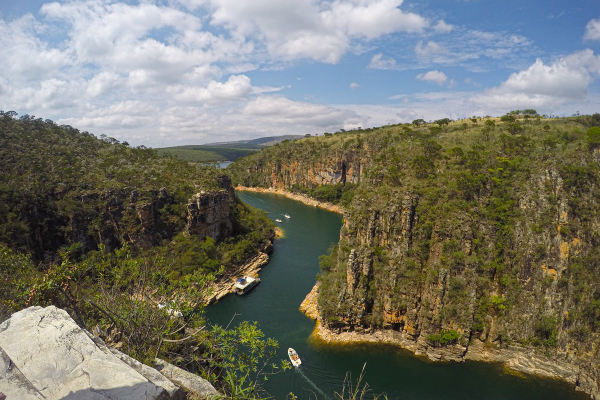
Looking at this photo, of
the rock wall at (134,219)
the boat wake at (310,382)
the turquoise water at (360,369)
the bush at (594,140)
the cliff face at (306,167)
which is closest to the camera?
the boat wake at (310,382)

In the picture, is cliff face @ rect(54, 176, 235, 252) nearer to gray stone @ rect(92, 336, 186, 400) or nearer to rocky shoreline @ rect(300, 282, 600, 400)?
rocky shoreline @ rect(300, 282, 600, 400)

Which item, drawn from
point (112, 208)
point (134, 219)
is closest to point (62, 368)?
point (134, 219)

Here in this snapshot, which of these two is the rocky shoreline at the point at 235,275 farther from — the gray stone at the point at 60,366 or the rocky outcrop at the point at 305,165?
the rocky outcrop at the point at 305,165

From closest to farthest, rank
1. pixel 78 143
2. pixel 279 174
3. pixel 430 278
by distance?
pixel 430 278 → pixel 78 143 → pixel 279 174

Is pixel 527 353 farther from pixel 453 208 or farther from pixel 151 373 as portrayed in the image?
pixel 151 373

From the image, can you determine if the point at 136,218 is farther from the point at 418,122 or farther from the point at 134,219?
the point at 418,122

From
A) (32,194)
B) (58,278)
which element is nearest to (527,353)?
(58,278)

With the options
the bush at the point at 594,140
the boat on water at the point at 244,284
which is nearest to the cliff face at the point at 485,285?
the bush at the point at 594,140
